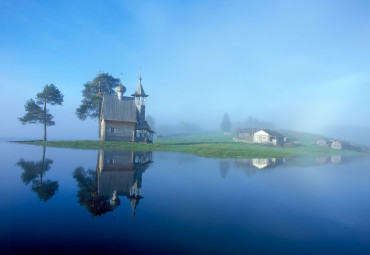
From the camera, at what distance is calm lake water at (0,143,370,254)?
23.1 feet

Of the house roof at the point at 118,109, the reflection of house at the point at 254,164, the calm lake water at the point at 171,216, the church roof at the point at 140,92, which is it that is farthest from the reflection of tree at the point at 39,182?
the church roof at the point at 140,92

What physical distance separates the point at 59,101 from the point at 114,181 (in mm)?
44064

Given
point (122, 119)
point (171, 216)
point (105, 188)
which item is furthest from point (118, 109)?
point (171, 216)

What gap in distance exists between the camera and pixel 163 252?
21.7ft

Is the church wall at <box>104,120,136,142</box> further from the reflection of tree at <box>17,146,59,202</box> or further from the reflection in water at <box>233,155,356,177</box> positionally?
the reflection of tree at <box>17,146,59,202</box>

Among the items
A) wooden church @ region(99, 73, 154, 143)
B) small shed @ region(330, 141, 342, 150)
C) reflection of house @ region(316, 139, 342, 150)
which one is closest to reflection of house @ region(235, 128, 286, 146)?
reflection of house @ region(316, 139, 342, 150)

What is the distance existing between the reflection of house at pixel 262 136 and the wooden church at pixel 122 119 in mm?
45466

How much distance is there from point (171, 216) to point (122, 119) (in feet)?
127

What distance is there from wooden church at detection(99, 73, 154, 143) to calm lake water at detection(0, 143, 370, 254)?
1127 inches

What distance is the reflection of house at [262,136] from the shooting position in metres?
73.5

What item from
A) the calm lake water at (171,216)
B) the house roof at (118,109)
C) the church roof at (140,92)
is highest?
the church roof at (140,92)

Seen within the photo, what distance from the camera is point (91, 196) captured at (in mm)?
11148

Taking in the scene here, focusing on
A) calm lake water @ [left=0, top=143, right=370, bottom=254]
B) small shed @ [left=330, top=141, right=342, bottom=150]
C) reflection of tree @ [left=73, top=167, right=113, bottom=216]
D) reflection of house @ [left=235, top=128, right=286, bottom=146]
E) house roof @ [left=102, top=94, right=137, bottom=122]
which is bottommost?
calm lake water @ [left=0, top=143, right=370, bottom=254]

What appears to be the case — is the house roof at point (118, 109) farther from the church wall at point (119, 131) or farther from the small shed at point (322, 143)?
the small shed at point (322, 143)
